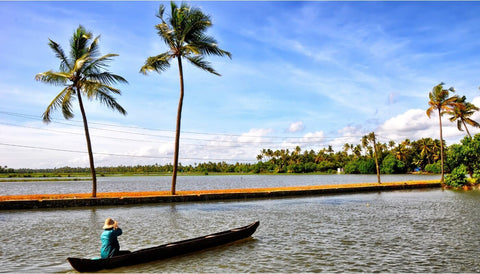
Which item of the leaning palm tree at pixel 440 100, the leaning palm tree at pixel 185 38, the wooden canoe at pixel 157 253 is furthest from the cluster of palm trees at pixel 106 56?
the leaning palm tree at pixel 440 100

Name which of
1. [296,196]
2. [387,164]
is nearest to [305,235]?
[296,196]

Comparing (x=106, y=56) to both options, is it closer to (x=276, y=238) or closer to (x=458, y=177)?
(x=276, y=238)

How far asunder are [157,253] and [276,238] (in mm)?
5975

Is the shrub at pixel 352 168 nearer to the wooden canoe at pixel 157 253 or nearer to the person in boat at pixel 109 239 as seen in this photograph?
the wooden canoe at pixel 157 253

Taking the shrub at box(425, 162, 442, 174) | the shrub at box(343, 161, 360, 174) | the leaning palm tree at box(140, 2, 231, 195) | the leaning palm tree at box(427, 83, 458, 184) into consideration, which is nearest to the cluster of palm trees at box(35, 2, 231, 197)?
the leaning palm tree at box(140, 2, 231, 195)

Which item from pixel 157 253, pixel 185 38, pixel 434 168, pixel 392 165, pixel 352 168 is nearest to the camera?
pixel 157 253

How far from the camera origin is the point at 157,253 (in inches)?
459

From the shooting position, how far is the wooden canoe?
33.6 feet

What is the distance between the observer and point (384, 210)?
25828 millimetres

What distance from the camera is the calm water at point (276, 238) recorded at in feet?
37.0

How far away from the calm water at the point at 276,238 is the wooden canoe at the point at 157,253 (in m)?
0.26

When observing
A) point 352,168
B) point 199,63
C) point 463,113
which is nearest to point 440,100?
point 463,113

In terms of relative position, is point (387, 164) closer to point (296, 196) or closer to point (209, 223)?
point (296, 196)

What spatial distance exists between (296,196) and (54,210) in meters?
23.2
